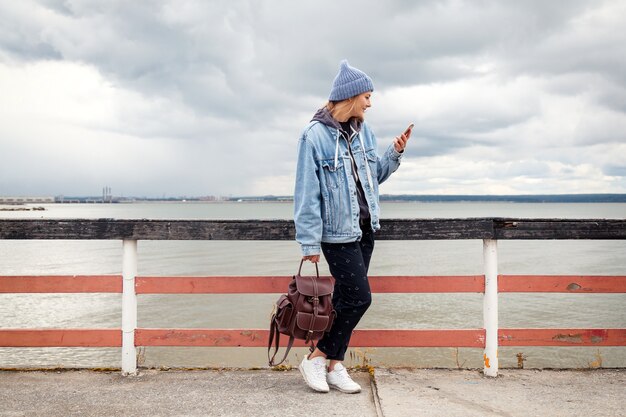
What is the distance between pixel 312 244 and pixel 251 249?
2566 cm

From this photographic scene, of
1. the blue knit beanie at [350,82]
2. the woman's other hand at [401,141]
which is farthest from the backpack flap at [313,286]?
the blue knit beanie at [350,82]

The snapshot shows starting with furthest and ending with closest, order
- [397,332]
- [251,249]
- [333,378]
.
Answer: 1. [251,249]
2. [397,332]
3. [333,378]

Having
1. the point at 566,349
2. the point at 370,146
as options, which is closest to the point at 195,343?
the point at 370,146

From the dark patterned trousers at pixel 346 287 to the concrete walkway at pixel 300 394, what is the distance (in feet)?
1.01

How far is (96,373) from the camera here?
12.7 ft

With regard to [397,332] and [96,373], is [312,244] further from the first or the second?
[96,373]

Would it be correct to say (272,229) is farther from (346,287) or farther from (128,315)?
(128,315)

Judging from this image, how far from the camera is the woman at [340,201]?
3260 millimetres

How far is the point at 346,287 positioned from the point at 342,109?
1.07 m

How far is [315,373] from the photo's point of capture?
3465mm

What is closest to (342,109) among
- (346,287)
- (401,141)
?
(401,141)

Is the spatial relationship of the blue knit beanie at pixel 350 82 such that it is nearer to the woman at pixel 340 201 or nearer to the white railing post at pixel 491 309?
the woman at pixel 340 201

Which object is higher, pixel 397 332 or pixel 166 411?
pixel 397 332

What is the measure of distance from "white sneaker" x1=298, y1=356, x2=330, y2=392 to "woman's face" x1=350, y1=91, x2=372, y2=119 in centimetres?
151
